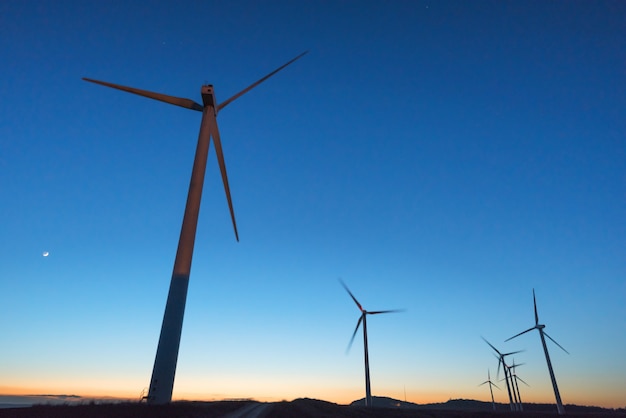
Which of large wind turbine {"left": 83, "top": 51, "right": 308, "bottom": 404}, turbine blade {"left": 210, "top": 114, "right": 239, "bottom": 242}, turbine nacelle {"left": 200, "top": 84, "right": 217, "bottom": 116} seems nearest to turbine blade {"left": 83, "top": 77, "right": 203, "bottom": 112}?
large wind turbine {"left": 83, "top": 51, "right": 308, "bottom": 404}

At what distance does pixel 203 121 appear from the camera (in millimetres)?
42750

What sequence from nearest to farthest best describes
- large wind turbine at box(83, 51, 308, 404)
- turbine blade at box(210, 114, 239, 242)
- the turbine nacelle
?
large wind turbine at box(83, 51, 308, 404) < turbine blade at box(210, 114, 239, 242) < the turbine nacelle

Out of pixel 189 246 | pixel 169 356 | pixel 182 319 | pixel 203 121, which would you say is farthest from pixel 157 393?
pixel 203 121

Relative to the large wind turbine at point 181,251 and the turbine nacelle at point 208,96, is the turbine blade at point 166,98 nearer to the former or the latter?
the large wind turbine at point 181,251

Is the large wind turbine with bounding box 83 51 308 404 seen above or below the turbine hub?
below

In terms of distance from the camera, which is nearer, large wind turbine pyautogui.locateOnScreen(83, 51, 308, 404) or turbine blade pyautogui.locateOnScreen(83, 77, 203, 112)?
large wind turbine pyautogui.locateOnScreen(83, 51, 308, 404)

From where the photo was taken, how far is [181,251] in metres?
33.1

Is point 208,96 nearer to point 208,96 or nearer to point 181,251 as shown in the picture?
point 208,96

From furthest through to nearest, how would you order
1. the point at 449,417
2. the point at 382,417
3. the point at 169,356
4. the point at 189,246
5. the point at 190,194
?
the point at 449,417
the point at 382,417
the point at 190,194
the point at 189,246
the point at 169,356

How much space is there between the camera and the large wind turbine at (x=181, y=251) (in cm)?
2955

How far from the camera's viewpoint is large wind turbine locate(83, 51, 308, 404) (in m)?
29.5

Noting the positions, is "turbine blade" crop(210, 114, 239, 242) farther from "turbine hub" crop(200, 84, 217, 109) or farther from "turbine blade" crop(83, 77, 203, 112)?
"turbine blade" crop(83, 77, 203, 112)

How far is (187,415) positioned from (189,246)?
14.5 metres

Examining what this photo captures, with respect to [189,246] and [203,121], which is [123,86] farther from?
[189,246]
